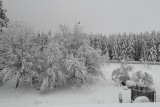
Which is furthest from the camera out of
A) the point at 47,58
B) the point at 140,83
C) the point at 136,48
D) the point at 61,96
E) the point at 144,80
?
the point at 136,48

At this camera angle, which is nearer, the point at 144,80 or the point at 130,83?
the point at 144,80

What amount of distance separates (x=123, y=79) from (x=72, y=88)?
6222 millimetres

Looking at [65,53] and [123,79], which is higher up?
[65,53]

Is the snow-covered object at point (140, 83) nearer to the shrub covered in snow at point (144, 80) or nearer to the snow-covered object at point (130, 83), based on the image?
the shrub covered in snow at point (144, 80)

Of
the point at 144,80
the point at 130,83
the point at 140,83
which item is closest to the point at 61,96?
the point at 130,83

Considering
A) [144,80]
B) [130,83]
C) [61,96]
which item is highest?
[144,80]

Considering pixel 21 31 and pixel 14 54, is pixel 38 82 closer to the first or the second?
pixel 14 54

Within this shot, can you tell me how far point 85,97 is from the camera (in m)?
15.2

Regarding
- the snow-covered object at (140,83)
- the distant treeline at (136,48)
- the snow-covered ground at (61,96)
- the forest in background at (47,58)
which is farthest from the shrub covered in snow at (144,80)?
the distant treeline at (136,48)

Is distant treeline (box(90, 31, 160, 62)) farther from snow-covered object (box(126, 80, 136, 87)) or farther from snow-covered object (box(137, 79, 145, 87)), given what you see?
snow-covered object (box(137, 79, 145, 87))

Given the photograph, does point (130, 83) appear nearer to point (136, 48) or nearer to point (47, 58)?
point (47, 58)

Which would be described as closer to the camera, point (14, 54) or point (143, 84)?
point (143, 84)

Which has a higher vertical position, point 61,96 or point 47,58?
point 47,58

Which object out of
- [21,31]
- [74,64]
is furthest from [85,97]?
[21,31]
